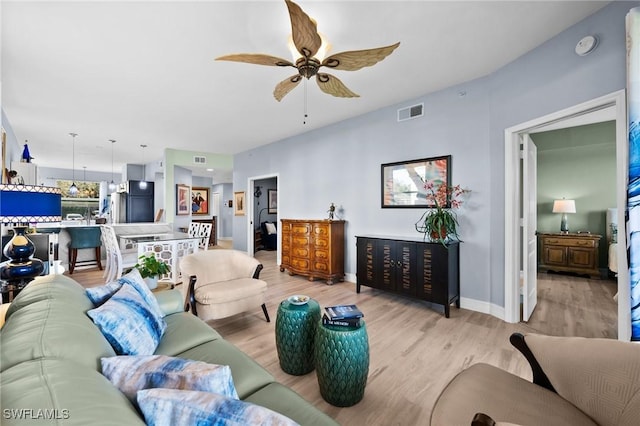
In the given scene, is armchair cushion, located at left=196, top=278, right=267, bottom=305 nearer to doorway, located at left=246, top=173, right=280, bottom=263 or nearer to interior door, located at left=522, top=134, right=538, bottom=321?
interior door, located at left=522, top=134, right=538, bottom=321

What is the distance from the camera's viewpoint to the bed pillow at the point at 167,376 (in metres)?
0.88

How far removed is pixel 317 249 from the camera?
15.6 feet

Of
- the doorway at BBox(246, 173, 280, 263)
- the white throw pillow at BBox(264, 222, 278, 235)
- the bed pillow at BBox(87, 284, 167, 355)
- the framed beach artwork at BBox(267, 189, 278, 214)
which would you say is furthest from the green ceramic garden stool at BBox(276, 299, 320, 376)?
the framed beach artwork at BBox(267, 189, 278, 214)

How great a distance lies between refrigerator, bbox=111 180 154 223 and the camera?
822cm

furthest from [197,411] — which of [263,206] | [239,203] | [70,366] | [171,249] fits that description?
[263,206]

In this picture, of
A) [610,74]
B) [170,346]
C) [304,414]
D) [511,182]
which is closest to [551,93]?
[610,74]

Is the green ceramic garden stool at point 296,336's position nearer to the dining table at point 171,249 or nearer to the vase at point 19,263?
the vase at point 19,263

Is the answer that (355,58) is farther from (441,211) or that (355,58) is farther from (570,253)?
(570,253)

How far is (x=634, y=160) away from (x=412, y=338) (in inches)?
83.3

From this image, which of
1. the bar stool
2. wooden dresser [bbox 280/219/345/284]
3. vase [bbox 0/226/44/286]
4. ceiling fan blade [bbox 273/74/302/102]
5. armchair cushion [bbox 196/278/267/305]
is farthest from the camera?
the bar stool

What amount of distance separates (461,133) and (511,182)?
868mm

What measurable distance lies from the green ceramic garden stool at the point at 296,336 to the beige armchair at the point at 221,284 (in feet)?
2.84

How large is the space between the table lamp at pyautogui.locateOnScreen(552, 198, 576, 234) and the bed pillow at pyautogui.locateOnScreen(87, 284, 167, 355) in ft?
21.7

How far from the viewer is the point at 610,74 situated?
2062mm
